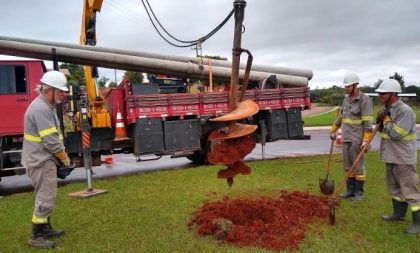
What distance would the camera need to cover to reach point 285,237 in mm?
5754

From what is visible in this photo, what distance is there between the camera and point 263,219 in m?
6.56

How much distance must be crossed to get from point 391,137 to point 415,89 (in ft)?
236

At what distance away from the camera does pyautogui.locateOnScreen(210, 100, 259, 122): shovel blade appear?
569cm

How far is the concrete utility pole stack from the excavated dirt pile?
6.38m

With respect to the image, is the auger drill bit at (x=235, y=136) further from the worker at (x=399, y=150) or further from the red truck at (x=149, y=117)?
the red truck at (x=149, y=117)

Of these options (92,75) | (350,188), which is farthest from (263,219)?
(92,75)

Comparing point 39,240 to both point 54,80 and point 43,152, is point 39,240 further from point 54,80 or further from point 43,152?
point 54,80

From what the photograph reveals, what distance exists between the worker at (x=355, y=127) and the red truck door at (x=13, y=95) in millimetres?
7105

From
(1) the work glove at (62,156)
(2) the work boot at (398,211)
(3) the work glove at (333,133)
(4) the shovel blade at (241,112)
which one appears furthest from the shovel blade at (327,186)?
(1) the work glove at (62,156)

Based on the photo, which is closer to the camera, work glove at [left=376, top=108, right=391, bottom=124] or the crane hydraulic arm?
work glove at [left=376, top=108, right=391, bottom=124]

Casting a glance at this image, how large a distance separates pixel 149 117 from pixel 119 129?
86cm

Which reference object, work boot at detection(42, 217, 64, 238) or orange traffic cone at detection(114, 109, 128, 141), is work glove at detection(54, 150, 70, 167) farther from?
orange traffic cone at detection(114, 109, 128, 141)

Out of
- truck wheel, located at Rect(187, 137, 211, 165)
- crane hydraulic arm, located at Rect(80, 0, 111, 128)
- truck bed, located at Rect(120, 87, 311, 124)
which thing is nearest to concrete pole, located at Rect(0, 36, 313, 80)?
crane hydraulic arm, located at Rect(80, 0, 111, 128)

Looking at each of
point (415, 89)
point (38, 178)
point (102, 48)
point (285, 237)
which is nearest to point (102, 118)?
point (102, 48)
